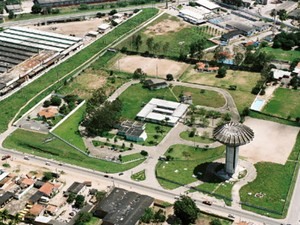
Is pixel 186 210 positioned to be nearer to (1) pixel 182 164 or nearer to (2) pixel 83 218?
(2) pixel 83 218

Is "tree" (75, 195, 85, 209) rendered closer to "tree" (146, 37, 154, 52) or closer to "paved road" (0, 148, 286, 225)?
"paved road" (0, 148, 286, 225)

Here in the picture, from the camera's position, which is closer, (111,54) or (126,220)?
(126,220)

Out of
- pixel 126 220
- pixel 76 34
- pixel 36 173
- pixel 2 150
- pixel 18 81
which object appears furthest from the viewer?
pixel 76 34

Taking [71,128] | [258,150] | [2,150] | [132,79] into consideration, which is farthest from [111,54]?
[258,150]

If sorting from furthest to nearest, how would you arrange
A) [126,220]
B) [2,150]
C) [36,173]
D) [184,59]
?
[184,59] < [2,150] < [36,173] < [126,220]

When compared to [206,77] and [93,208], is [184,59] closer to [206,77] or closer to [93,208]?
[206,77]

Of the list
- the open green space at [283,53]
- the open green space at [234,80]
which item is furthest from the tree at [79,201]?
the open green space at [283,53]

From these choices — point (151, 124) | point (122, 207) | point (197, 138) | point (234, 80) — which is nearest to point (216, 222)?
point (122, 207)
